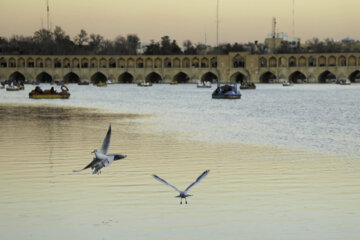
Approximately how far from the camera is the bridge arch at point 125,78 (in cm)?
10900

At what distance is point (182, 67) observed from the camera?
105312 mm

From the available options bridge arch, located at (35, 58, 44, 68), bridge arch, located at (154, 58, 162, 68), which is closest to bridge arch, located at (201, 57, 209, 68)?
bridge arch, located at (154, 58, 162, 68)

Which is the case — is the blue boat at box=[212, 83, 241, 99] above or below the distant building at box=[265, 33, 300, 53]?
below

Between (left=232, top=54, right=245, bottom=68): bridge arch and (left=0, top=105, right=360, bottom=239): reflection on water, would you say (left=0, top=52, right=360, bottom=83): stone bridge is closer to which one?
(left=232, top=54, right=245, bottom=68): bridge arch

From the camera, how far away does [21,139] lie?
56.0 feet

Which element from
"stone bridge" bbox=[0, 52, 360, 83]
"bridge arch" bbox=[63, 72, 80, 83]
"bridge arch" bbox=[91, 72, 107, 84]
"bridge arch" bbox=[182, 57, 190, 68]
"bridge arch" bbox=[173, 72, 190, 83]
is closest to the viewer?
"stone bridge" bbox=[0, 52, 360, 83]

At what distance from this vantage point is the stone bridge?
97062 millimetres

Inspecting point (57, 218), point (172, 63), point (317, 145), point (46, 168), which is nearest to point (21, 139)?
point (46, 168)

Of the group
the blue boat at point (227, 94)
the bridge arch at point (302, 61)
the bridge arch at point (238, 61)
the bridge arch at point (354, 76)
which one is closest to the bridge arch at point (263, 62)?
the bridge arch at point (238, 61)

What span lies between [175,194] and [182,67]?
9649cm

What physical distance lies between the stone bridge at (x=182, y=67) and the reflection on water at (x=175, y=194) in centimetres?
8291

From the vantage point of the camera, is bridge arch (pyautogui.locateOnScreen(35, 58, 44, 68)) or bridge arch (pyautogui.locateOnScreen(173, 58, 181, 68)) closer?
bridge arch (pyautogui.locateOnScreen(173, 58, 181, 68))

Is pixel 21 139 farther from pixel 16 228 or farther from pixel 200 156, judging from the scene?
pixel 16 228

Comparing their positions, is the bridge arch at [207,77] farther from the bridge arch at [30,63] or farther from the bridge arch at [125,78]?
the bridge arch at [30,63]
